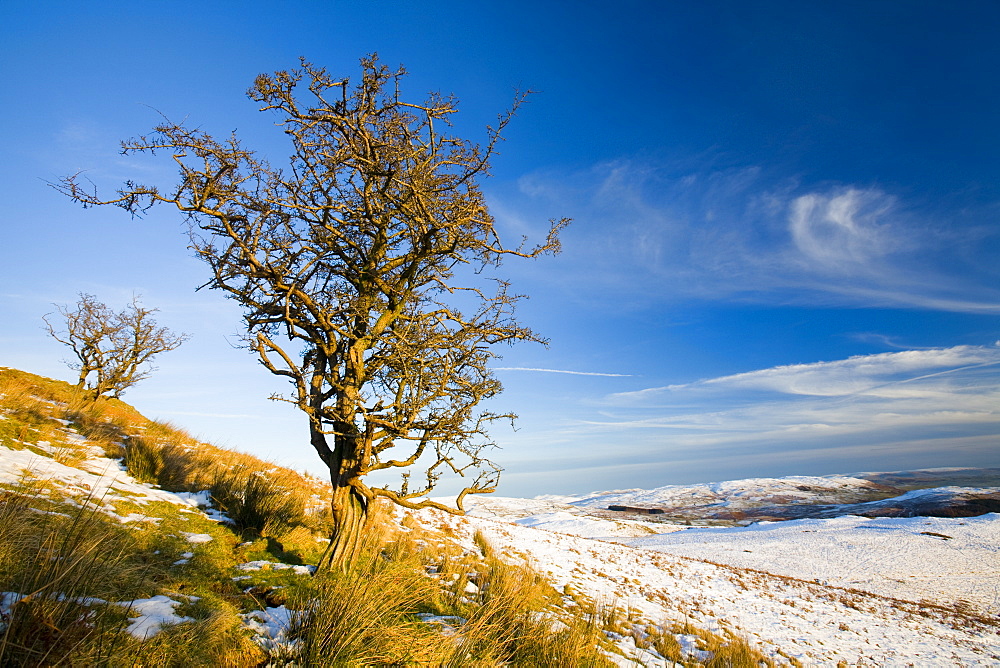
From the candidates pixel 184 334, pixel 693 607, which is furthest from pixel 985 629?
pixel 184 334

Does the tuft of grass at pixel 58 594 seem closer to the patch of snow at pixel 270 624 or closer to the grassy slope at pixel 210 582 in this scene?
the grassy slope at pixel 210 582

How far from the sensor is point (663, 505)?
83.5m

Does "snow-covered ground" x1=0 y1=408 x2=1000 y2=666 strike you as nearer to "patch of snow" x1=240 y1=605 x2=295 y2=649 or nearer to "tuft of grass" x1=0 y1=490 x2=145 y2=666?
"patch of snow" x1=240 y1=605 x2=295 y2=649

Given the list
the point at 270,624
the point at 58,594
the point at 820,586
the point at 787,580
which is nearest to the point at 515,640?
the point at 270,624

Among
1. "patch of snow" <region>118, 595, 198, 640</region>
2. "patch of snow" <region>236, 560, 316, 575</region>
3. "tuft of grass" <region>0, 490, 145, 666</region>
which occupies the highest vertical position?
"tuft of grass" <region>0, 490, 145, 666</region>

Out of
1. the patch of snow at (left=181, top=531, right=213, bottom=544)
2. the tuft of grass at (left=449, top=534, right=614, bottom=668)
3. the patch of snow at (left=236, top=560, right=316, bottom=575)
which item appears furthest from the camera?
the patch of snow at (left=181, top=531, right=213, bottom=544)

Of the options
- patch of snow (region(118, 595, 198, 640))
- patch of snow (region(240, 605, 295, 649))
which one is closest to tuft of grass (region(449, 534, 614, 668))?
patch of snow (region(240, 605, 295, 649))

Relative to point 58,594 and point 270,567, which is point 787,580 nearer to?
point 270,567

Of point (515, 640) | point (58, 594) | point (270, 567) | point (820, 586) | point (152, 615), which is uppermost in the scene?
point (58, 594)

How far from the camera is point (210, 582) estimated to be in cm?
576

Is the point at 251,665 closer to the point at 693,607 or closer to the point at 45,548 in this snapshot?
the point at 45,548

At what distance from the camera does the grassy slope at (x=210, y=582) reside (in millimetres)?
3484

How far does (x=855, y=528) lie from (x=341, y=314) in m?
48.5

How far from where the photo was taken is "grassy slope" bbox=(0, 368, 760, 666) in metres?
3.48
